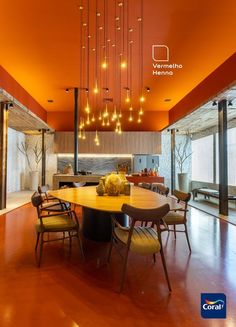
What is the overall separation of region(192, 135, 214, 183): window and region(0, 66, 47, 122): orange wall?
6.45 metres

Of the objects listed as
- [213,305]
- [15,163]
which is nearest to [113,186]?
[213,305]

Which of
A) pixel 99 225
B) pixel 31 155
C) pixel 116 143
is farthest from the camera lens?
pixel 31 155

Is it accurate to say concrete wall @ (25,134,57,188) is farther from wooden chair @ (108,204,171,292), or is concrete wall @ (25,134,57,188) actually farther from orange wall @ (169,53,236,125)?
wooden chair @ (108,204,171,292)

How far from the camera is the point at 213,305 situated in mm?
1937

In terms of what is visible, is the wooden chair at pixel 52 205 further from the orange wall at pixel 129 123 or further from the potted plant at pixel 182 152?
the potted plant at pixel 182 152

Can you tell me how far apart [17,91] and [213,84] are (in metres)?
5.13

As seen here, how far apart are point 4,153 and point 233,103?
5735 millimetres

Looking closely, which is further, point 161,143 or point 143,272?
point 161,143

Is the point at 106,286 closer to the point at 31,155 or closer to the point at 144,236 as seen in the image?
the point at 144,236

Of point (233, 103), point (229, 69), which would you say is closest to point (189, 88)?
point (233, 103)

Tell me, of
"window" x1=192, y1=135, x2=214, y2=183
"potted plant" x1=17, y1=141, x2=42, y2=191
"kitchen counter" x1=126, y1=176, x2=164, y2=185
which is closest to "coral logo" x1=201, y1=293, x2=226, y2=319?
"kitchen counter" x1=126, y1=176, x2=164, y2=185

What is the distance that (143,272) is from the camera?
253cm

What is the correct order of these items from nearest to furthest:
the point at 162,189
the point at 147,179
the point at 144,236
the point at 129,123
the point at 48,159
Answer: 1. the point at 144,236
2. the point at 162,189
3. the point at 147,179
4. the point at 129,123
5. the point at 48,159

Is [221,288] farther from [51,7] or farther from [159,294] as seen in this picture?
[51,7]
